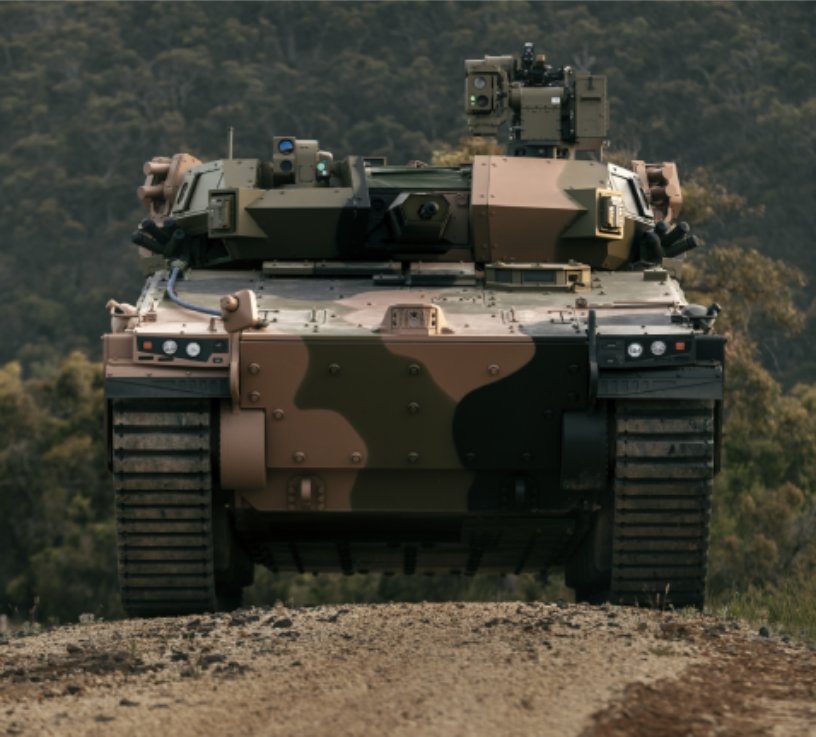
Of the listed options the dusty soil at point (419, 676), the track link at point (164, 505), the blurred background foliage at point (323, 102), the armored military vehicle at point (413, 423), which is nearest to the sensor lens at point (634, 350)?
the armored military vehicle at point (413, 423)

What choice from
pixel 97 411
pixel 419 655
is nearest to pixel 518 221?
pixel 419 655

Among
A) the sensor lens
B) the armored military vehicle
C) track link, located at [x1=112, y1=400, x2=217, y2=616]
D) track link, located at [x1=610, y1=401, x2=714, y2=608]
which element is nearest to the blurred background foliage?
the armored military vehicle

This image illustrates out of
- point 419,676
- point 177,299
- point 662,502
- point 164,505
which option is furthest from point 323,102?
point 419,676

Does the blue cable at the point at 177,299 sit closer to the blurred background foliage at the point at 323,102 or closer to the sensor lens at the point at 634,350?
the sensor lens at the point at 634,350

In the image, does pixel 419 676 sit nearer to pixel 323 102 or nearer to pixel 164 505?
pixel 164 505

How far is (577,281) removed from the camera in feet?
52.6

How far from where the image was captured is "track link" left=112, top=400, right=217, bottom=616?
14.5m

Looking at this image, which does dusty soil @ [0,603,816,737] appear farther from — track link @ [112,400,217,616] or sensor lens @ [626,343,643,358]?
sensor lens @ [626,343,643,358]

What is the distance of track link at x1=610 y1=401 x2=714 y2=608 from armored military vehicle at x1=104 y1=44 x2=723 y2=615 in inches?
0.5

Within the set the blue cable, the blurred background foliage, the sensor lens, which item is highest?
the blue cable

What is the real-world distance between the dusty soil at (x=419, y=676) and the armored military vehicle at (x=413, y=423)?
0.88 metres

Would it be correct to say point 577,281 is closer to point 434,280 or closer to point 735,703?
point 434,280

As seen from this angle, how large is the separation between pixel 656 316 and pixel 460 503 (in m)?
1.65

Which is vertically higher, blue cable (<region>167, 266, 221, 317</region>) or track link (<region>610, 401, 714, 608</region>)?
blue cable (<region>167, 266, 221, 317</region>)
